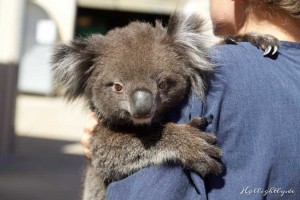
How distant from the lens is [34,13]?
1363 cm

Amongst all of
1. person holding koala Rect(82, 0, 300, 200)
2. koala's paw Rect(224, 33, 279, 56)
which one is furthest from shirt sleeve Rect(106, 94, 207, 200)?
koala's paw Rect(224, 33, 279, 56)

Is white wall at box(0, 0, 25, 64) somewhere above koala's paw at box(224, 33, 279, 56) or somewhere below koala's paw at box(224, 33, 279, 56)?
below

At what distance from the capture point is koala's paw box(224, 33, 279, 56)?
2.06 m

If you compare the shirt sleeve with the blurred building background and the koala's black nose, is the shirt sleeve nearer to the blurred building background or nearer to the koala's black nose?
the koala's black nose

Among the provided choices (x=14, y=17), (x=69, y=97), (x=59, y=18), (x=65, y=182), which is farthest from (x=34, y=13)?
(x=69, y=97)

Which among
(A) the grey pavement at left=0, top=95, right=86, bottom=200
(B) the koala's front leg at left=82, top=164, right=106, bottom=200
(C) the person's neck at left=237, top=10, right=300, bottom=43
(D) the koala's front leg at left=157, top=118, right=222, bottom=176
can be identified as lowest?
(A) the grey pavement at left=0, top=95, right=86, bottom=200

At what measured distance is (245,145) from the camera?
1892 millimetres

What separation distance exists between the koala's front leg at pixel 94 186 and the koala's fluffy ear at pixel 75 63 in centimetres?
31

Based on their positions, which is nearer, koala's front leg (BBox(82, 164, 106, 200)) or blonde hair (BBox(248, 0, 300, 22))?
blonde hair (BBox(248, 0, 300, 22))

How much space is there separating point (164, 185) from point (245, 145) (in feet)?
0.82

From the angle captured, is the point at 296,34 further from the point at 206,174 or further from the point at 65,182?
the point at 65,182

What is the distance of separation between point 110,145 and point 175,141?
8.7 inches

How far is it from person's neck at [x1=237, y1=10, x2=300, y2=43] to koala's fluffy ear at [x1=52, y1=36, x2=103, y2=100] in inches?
20.2

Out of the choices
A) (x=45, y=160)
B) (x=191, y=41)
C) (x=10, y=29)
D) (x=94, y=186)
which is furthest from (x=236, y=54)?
(x=10, y=29)
